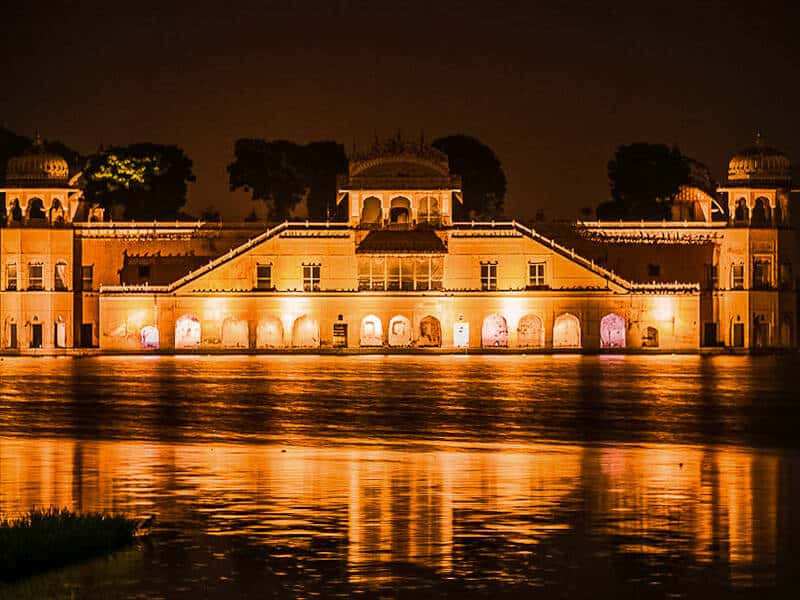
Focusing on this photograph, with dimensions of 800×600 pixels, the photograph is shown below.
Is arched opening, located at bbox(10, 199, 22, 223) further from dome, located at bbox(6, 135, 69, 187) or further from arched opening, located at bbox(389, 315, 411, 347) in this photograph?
arched opening, located at bbox(389, 315, 411, 347)

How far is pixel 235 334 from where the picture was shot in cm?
12950

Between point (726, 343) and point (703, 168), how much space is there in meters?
17.6

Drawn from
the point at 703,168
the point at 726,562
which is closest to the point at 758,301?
the point at 703,168

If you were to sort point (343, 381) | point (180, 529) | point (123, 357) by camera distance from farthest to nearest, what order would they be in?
point (123, 357)
point (343, 381)
point (180, 529)

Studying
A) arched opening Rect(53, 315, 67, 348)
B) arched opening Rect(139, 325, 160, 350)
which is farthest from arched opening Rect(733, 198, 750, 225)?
arched opening Rect(53, 315, 67, 348)

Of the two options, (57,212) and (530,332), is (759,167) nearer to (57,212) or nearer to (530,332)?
(530,332)

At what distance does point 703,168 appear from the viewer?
470ft

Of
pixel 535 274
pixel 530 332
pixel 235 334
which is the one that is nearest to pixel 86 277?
pixel 235 334

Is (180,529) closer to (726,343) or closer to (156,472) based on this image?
(156,472)

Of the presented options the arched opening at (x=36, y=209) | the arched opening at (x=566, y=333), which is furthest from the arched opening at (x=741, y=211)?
the arched opening at (x=36, y=209)

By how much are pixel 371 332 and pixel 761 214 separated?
99.2 ft

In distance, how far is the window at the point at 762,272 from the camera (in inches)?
5182

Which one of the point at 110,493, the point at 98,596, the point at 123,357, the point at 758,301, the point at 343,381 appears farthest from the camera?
the point at 758,301

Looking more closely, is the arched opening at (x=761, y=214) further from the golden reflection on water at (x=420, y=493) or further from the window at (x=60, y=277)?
the golden reflection on water at (x=420, y=493)
